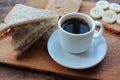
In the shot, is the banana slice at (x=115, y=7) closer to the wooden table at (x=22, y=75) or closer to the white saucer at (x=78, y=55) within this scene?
the white saucer at (x=78, y=55)

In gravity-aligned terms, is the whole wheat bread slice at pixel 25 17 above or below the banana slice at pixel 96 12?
above

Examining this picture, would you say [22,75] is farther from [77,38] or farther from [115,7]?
[115,7]

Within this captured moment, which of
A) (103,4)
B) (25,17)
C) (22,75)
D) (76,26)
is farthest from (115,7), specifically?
(22,75)

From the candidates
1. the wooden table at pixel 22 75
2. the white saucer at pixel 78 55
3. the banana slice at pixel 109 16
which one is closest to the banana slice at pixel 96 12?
the banana slice at pixel 109 16

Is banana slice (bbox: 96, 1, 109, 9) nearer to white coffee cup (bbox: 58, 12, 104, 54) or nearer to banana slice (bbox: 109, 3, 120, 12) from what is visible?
banana slice (bbox: 109, 3, 120, 12)

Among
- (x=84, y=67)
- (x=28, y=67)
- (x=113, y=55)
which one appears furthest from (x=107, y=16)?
(x=28, y=67)

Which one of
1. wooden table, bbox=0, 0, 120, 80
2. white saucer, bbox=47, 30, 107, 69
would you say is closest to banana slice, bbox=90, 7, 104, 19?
white saucer, bbox=47, 30, 107, 69
